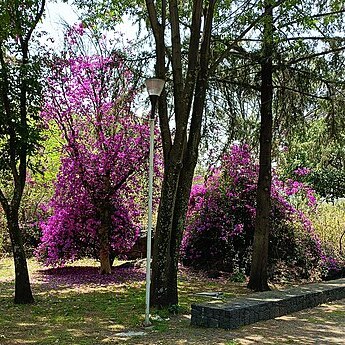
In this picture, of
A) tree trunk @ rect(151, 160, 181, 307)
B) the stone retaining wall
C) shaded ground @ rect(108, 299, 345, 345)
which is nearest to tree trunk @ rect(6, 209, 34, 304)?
tree trunk @ rect(151, 160, 181, 307)

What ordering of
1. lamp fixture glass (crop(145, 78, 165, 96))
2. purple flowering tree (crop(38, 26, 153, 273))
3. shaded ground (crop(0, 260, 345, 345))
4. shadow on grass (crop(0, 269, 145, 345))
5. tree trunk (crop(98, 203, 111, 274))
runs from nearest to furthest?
shaded ground (crop(0, 260, 345, 345)) → shadow on grass (crop(0, 269, 145, 345)) → lamp fixture glass (crop(145, 78, 165, 96)) → purple flowering tree (crop(38, 26, 153, 273)) → tree trunk (crop(98, 203, 111, 274))

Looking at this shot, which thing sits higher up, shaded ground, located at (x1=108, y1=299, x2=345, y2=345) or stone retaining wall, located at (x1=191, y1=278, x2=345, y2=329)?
stone retaining wall, located at (x1=191, y1=278, x2=345, y2=329)

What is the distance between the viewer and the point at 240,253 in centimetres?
1194

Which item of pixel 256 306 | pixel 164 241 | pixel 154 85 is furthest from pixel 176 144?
pixel 256 306

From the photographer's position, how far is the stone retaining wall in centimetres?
618

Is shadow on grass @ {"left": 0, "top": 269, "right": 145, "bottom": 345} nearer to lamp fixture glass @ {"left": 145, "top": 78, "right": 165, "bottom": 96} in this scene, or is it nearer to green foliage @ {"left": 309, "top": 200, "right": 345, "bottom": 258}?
lamp fixture glass @ {"left": 145, "top": 78, "right": 165, "bottom": 96}

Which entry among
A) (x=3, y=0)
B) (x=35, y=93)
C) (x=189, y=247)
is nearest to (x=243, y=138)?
(x=189, y=247)

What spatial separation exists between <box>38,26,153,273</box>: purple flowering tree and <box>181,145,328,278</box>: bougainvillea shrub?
210 centimetres

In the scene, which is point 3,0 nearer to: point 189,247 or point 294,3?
point 294,3

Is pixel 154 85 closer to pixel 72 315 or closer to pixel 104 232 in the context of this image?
pixel 72 315

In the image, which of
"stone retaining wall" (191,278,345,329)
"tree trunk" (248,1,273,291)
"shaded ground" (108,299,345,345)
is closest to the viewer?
"shaded ground" (108,299,345,345)

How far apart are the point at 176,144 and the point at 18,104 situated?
2758 mm

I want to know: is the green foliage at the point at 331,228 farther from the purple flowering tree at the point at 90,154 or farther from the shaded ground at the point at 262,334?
the shaded ground at the point at 262,334

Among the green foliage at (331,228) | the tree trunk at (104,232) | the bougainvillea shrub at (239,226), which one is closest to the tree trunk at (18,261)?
the tree trunk at (104,232)
